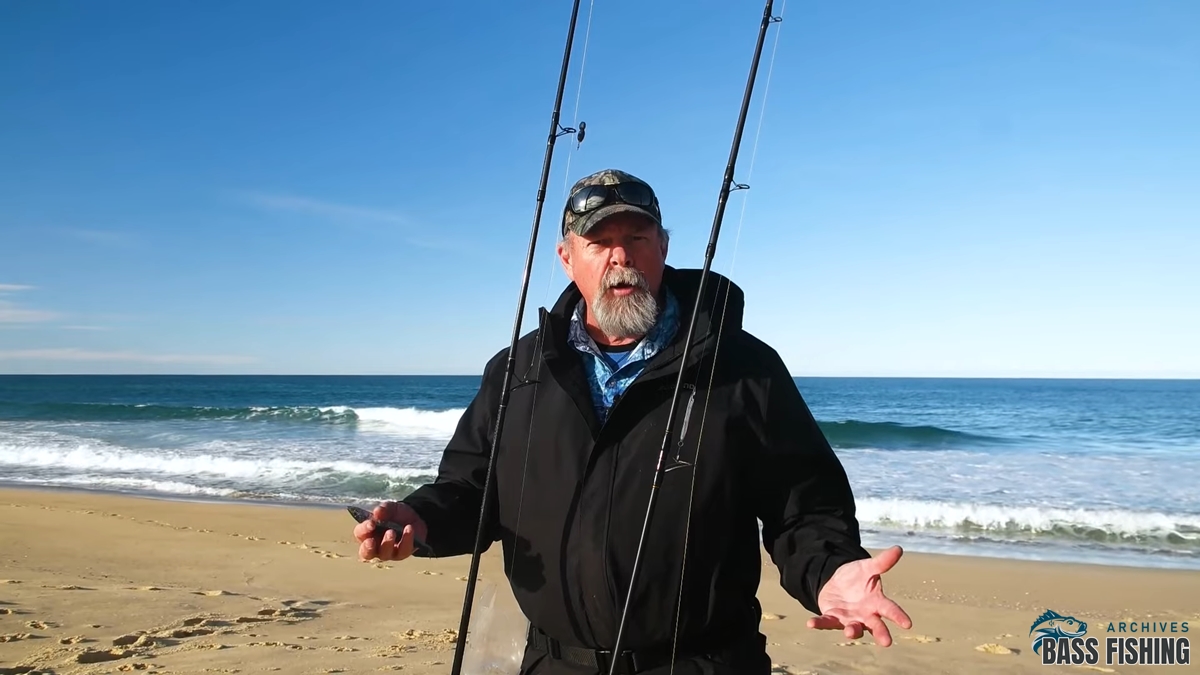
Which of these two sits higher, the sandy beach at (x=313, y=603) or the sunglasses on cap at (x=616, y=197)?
the sunglasses on cap at (x=616, y=197)

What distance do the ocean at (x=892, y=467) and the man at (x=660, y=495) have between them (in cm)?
845

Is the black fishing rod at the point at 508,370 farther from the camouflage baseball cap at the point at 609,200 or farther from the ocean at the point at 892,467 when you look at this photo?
the ocean at the point at 892,467

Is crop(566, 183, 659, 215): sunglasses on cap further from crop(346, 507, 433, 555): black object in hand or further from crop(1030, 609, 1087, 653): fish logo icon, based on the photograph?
crop(1030, 609, 1087, 653): fish logo icon

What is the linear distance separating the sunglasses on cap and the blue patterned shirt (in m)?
0.29

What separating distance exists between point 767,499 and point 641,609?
42 cm

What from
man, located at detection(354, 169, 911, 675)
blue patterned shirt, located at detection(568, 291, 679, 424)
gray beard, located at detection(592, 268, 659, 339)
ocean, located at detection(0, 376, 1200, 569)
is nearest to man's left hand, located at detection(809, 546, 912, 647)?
man, located at detection(354, 169, 911, 675)

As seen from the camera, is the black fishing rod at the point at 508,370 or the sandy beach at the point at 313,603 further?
the sandy beach at the point at 313,603

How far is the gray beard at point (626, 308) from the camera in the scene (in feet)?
7.41

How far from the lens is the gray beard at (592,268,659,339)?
2.26 metres

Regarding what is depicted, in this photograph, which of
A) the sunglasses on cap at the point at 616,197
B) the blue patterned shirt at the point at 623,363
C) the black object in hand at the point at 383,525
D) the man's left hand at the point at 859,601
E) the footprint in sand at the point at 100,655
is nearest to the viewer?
the man's left hand at the point at 859,601

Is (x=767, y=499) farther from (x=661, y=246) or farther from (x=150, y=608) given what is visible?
(x=150, y=608)

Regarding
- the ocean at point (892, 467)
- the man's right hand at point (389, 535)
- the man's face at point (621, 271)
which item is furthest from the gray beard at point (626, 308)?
the ocean at point (892, 467)

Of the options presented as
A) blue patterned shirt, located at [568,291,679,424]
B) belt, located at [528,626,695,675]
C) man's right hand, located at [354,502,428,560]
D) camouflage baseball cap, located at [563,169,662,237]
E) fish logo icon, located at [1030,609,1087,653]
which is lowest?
fish logo icon, located at [1030,609,1087,653]

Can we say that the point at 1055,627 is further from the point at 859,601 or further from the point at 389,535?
the point at 389,535
